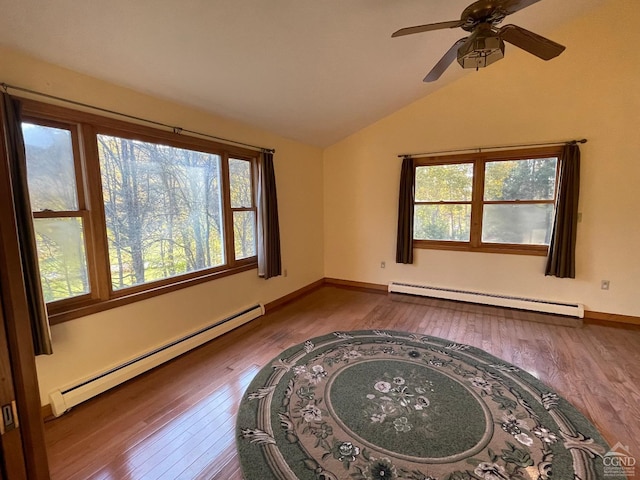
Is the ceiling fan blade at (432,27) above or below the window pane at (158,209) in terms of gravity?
above

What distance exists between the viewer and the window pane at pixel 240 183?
3.50m

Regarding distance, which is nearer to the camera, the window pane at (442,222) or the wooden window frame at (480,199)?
the wooden window frame at (480,199)

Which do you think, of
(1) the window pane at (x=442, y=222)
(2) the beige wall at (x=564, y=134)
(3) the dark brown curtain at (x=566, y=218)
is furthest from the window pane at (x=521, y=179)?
(1) the window pane at (x=442, y=222)

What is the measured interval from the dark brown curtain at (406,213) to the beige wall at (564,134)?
175mm

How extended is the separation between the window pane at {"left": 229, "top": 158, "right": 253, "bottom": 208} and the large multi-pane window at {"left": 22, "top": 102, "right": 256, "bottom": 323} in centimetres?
4

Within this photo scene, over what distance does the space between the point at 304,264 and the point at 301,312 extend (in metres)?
1.04

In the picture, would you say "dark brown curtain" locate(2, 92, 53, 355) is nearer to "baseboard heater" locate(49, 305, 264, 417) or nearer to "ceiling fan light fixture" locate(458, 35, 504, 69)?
"baseboard heater" locate(49, 305, 264, 417)

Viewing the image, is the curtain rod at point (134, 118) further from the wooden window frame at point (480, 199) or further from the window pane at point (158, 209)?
the wooden window frame at point (480, 199)

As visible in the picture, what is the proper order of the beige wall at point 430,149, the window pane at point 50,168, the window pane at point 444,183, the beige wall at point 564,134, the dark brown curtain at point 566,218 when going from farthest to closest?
the window pane at point 444,183 → the dark brown curtain at point 566,218 → the beige wall at point 564,134 → the beige wall at point 430,149 → the window pane at point 50,168

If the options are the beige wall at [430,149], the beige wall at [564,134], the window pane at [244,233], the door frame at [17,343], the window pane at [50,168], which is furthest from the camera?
the window pane at [244,233]

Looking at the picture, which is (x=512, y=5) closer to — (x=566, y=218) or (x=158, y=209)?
(x=566, y=218)

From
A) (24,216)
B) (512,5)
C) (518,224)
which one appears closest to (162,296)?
(24,216)

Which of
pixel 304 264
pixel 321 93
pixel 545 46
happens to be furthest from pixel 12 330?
pixel 304 264

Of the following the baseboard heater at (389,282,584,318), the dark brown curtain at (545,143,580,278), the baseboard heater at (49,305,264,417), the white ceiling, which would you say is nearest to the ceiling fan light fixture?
the white ceiling
